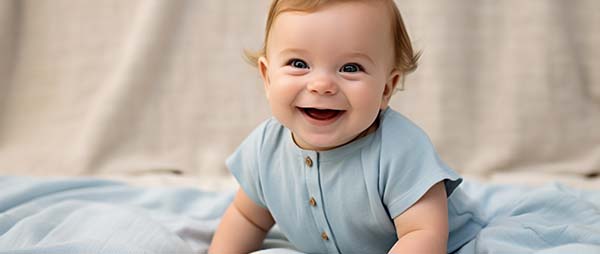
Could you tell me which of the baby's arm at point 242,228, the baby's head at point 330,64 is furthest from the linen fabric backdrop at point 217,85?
the baby's head at point 330,64

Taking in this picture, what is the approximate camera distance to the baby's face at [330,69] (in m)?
1.00

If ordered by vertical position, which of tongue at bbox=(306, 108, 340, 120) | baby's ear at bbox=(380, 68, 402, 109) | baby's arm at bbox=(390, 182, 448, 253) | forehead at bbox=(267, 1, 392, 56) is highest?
forehead at bbox=(267, 1, 392, 56)

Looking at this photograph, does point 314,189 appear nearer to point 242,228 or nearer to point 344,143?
point 344,143

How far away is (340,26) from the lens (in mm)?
1002

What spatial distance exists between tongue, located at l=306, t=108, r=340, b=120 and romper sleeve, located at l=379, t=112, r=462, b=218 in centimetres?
9

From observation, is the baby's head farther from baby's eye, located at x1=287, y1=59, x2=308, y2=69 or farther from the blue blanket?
the blue blanket

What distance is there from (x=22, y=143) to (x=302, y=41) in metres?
1.22

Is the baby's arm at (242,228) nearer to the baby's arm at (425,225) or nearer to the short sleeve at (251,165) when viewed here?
the short sleeve at (251,165)

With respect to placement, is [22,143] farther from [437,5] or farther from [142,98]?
[437,5]

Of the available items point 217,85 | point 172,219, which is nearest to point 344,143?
point 172,219

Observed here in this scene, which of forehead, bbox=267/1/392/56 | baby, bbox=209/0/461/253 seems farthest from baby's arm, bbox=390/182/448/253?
forehead, bbox=267/1/392/56

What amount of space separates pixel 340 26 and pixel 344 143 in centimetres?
19

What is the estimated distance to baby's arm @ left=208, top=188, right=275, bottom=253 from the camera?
124 centimetres

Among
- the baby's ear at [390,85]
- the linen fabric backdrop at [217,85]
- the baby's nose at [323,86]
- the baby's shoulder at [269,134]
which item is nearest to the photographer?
the baby's nose at [323,86]
